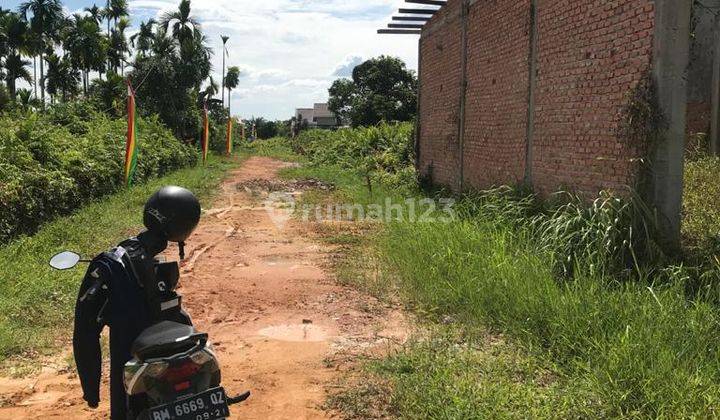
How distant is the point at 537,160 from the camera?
27.3 feet

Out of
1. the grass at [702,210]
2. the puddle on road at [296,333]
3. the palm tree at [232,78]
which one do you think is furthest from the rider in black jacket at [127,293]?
the palm tree at [232,78]

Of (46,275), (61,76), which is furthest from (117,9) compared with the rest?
(46,275)

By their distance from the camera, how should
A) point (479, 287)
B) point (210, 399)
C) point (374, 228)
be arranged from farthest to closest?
point (374, 228) < point (479, 287) < point (210, 399)

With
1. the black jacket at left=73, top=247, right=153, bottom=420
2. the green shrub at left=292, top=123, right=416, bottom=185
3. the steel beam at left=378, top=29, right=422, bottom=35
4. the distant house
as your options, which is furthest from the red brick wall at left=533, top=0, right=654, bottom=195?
the distant house

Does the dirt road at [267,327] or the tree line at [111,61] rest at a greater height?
the tree line at [111,61]

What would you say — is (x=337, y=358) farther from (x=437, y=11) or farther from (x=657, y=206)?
(x=437, y=11)

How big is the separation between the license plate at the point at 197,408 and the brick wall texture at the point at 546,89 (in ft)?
17.3

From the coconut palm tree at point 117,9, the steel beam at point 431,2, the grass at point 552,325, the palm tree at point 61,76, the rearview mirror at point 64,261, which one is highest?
the coconut palm tree at point 117,9

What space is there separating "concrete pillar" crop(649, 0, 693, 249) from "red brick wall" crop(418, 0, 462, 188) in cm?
651

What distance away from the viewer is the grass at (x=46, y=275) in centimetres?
477

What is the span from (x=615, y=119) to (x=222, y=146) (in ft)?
110

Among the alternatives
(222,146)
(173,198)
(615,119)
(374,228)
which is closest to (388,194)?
(374,228)

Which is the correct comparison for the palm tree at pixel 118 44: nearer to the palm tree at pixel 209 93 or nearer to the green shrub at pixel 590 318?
the palm tree at pixel 209 93

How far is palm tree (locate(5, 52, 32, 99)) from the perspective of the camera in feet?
116
